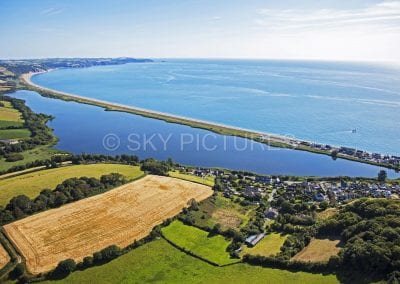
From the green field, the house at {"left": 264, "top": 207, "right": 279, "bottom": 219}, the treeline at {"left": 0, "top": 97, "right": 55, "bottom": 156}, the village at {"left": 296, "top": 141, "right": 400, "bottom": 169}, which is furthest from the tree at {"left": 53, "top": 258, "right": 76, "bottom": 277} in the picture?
the green field

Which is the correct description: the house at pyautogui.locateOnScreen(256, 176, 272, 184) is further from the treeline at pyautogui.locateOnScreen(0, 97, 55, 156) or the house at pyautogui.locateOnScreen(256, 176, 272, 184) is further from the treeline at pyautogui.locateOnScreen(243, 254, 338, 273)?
the treeline at pyautogui.locateOnScreen(0, 97, 55, 156)

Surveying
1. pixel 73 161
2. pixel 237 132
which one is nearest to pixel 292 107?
pixel 237 132

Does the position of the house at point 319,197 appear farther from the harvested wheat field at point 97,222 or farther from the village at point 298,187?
the harvested wheat field at point 97,222

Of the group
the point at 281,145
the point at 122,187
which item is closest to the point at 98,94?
the point at 281,145

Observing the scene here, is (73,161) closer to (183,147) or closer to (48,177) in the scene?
(48,177)

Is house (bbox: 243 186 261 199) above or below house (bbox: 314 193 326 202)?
above
